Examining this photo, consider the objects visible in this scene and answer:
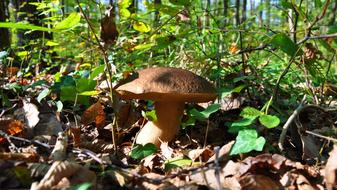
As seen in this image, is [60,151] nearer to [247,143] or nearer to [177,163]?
[177,163]

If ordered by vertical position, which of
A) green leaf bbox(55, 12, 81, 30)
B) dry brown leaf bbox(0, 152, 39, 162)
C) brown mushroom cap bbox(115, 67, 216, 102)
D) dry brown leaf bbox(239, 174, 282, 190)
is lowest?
dry brown leaf bbox(239, 174, 282, 190)

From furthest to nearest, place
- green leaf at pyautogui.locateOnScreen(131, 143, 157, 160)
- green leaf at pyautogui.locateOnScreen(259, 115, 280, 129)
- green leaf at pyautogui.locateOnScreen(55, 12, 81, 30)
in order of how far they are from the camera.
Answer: green leaf at pyautogui.locateOnScreen(131, 143, 157, 160) → green leaf at pyautogui.locateOnScreen(259, 115, 280, 129) → green leaf at pyautogui.locateOnScreen(55, 12, 81, 30)

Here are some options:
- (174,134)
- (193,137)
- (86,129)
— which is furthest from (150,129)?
(86,129)

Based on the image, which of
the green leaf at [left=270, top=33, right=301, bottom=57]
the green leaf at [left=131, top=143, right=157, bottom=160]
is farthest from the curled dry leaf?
the green leaf at [left=270, top=33, right=301, bottom=57]

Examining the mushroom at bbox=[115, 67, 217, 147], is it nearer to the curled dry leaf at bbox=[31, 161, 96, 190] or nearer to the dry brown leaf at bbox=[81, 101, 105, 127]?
the dry brown leaf at bbox=[81, 101, 105, 127]

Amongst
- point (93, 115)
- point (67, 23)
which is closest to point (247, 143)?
point (67, 23)
